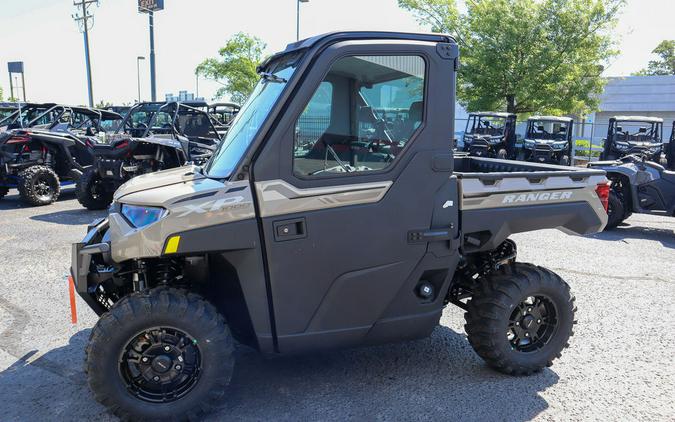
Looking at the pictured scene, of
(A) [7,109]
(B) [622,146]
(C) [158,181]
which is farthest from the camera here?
(B) [622,146]

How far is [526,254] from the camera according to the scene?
294 inches

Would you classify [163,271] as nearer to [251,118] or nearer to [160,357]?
[160,357]

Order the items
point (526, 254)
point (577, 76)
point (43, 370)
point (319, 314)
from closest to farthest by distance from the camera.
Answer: point (319, 314) → point (43, 370) → point (526, 254) → point (577, 76)

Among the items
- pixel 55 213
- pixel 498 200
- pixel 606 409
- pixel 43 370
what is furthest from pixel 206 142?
pixel 606 409

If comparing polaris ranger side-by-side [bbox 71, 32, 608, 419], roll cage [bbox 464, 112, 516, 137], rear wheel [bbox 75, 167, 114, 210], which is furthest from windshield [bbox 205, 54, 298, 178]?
roll cage [bbox 464, 112, 516, 137]

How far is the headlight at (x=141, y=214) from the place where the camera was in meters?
3.01

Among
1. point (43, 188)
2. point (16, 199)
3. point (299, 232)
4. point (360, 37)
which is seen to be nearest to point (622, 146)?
point (43, 188)

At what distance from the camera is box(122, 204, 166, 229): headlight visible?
3.01 metres

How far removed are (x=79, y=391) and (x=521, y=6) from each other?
22885mm

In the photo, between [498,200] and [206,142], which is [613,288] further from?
[206,142]

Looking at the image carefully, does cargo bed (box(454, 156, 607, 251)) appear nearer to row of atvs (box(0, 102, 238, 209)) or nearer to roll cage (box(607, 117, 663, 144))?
row of atvs (box(0, 102, 238, 209))

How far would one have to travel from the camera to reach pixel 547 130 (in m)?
20.6

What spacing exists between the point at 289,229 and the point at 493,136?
1925 cm

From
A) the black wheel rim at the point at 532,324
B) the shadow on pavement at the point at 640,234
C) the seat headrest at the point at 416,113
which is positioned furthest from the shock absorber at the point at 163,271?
the shadow on pavement at the point at 640,234
